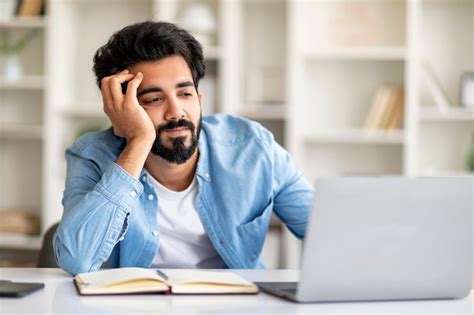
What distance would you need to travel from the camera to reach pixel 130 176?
6.30 ft

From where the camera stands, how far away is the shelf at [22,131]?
4.54 m

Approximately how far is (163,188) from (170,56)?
34 cm

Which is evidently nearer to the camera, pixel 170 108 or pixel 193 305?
pixel 193 305

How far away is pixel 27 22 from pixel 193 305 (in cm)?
342

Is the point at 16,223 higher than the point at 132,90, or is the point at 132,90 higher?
the point at 132,90

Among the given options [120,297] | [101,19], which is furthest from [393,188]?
[101,19]

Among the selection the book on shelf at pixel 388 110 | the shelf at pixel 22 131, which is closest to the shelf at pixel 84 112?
the shelf at pixel 22 131

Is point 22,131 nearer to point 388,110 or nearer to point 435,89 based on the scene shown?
point 388,110

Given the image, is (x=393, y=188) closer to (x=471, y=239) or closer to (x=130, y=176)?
(x=471, y=239)

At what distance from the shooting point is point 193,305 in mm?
1394

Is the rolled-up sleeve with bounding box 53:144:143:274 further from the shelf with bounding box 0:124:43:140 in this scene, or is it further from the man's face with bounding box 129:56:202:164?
the shelf with bounding box 0:124:43:140

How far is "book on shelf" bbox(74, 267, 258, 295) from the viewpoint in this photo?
1.47m

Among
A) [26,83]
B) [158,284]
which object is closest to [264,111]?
[26,83]

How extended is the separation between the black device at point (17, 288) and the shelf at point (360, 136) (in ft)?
9.22
